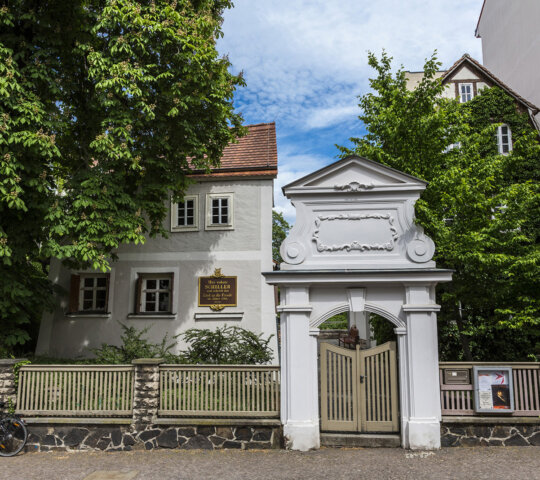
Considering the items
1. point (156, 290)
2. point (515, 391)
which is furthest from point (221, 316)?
point (515, 391)

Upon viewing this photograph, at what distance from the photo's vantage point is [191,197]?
15.5 meters

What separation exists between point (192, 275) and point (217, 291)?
99 centimetres

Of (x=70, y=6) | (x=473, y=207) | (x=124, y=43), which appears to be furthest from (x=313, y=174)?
(x=70, y=6)

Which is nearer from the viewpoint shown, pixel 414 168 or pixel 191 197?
pixel 414 168

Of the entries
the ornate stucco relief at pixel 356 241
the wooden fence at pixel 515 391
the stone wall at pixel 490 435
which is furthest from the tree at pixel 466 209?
the stone wall at pixel 490 435

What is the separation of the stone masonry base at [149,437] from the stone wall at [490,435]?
10.4 ft

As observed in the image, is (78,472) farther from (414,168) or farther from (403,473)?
(414,168)

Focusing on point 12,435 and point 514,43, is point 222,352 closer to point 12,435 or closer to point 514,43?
point 12,435

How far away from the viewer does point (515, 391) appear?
8.63 metres

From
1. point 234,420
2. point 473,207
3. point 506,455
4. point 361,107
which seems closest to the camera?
point 506,455

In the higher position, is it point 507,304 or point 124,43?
point 124,43

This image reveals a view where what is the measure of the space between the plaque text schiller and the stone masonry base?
6.00m

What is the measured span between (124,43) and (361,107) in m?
7.44

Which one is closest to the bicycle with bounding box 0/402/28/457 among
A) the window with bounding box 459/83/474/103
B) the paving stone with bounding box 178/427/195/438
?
the paving stone with bounding box 178/427/195/438
